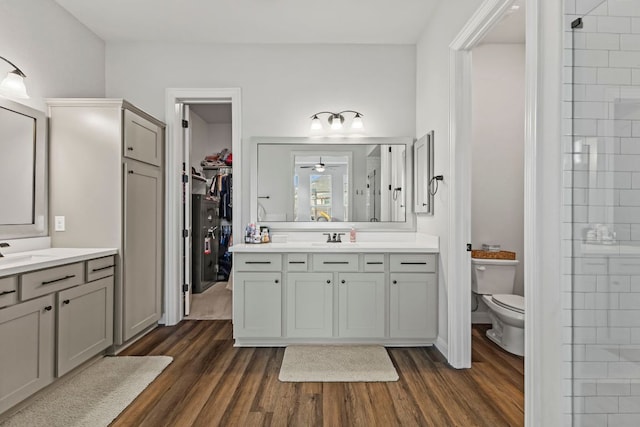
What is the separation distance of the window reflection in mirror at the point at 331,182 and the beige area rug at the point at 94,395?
1.64m

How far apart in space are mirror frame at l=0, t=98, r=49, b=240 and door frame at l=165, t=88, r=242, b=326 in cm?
100

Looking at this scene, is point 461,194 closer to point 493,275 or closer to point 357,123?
point 493,275

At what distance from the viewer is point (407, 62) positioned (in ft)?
12.0

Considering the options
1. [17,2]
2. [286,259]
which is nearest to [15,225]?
[17,2]

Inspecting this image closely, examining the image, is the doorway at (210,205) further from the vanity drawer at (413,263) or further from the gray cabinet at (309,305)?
the vanity drawer at (413,263)

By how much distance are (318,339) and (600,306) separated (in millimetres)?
2116

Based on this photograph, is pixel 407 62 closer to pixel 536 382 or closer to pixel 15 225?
pixel 536 382

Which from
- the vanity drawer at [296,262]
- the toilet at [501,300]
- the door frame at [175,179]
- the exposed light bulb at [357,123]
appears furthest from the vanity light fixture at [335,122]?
the toilet at [501,300]

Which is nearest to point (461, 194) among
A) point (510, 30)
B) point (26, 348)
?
point (510, 30)

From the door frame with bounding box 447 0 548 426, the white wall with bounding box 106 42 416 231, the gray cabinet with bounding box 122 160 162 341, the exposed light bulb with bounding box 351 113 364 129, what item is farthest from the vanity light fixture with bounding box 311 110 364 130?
the gray cabinet with bounding box 122 160 162 341

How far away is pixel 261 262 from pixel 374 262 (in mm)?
954

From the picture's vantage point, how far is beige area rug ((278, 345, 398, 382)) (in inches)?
97.3

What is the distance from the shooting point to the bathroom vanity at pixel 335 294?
3014 mm

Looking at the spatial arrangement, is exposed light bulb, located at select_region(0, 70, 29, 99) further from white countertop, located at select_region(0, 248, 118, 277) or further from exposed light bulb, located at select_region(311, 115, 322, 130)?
exposed light bulb, located at select_region(311, 115, 322, 130)
